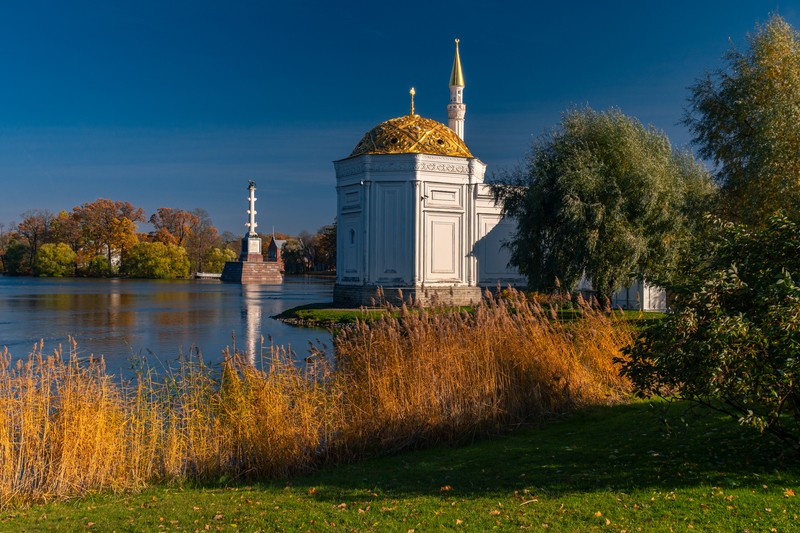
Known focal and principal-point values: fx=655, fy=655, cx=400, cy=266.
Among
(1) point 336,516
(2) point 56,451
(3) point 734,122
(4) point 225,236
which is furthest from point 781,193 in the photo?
(4) point 225,236

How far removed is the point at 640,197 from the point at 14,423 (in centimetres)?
1918

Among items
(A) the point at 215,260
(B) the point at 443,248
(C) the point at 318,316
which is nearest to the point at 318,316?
(C) the point at 318,316

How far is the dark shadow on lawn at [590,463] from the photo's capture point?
575 cm

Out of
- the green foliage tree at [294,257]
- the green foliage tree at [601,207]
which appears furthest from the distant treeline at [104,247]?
the green foliage tree at [601,207]

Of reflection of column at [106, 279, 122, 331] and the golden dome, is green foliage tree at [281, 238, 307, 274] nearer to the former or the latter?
reflection of column at [106, 279, 122, 331]

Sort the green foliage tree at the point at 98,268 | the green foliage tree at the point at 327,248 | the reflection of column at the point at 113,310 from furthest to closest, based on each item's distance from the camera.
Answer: the green foliage tree at the point at 327,248 < the green foliage tree at the point at 98,268 < the reflection of column at the point at 113,310

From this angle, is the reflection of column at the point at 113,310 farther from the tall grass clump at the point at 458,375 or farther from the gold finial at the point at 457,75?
the gold finial at the point at 457,75

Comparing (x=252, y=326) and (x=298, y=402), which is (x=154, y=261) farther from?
(x=298, y=402)

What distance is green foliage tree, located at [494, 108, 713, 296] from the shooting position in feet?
69.2

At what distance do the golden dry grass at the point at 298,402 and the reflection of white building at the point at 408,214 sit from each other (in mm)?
22467

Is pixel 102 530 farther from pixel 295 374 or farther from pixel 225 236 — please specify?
pixel 225 236

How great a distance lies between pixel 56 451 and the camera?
6.51 meters

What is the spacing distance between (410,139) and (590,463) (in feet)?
93.2

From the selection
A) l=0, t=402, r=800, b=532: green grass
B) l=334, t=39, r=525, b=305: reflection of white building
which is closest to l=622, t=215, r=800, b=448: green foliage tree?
l=0, t=402, r=800, b=532: green grass
